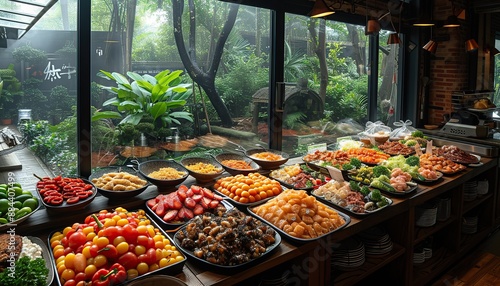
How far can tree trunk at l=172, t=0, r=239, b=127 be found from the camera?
3.05 m

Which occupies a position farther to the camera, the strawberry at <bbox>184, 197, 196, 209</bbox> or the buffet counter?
the strawberry at <bbox>184, 197, 196, 209</bbox>

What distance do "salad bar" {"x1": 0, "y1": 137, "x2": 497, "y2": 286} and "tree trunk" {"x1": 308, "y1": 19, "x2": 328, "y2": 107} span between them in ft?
2.84

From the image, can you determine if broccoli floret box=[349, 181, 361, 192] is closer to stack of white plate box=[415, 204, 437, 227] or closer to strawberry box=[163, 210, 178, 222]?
stack of white plate box=[415, 204, 437, 227]

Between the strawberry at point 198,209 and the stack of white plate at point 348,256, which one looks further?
the stack of white plate at point 348,256

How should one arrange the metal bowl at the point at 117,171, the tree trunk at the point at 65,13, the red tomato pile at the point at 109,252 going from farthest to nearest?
the tree trunk at the point at 65,13 → the metal bowl at the point at 117,171 → the red tomato pile at the point at 109,252

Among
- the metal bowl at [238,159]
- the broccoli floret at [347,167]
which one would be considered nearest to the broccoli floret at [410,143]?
the broccoli floret at [347,167]

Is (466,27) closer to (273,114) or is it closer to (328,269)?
(273,114)

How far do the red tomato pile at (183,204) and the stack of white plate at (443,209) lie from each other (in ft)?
7.31

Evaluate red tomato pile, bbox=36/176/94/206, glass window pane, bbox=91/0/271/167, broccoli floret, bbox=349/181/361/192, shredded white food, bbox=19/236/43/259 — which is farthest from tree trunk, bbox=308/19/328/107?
shredded white food, bbox=19/236/43/259

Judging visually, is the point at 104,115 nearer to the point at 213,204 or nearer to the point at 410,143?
the point at 213,204

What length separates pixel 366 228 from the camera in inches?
102

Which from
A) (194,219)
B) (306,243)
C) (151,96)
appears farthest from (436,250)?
(151,96)

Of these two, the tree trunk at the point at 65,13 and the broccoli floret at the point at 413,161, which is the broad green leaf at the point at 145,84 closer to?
the tree trunk at the point at 65,13

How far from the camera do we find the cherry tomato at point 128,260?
177 cm
